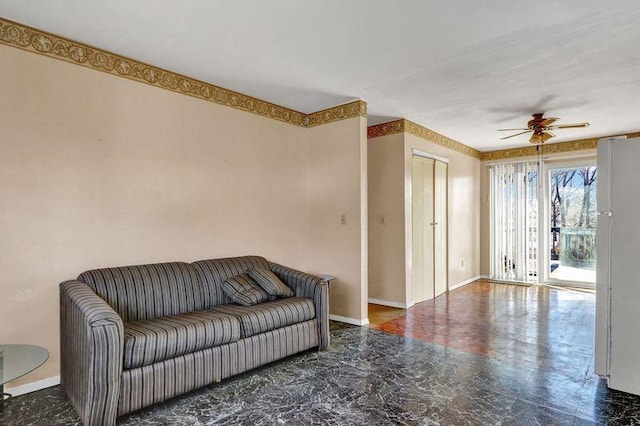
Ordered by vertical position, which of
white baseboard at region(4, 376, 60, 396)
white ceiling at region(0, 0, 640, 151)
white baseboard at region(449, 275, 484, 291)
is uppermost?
white ceiling at region(0, 0, 640, 151)

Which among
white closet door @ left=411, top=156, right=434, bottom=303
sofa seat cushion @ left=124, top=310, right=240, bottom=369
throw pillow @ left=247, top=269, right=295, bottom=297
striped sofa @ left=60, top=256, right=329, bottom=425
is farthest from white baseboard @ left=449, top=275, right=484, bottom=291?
sofa seat cushion @ left=124, top=310, right=240, bottom=369

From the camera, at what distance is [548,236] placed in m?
6.38

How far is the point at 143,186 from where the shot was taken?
3.08 meters

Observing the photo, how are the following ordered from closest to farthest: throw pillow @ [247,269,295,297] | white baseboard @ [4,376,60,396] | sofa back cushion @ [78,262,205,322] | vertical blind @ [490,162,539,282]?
white baseboard @ [4,376,60,396], sofa back cushion @ [78,262,205,322], throw pillow @ [247,269,295,297], vertical blind @ [490,162,539,282]

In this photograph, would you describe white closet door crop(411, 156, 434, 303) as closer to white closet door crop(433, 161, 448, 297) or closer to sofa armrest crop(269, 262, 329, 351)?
white closet door crop(433, 161, 448, 297)

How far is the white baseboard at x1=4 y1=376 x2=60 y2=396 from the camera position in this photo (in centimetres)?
238

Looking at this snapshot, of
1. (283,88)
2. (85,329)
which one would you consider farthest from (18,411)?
(283,88)

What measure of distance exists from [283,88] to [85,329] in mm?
2755

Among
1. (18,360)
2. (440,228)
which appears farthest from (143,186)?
(440,228)

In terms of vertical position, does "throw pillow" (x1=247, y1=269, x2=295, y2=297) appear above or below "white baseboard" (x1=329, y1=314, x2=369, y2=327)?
above

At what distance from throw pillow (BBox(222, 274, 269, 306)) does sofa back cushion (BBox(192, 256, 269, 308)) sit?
7 centimetres

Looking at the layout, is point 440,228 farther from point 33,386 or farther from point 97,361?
point 33,386

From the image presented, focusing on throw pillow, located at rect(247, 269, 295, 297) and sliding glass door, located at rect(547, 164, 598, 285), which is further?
sliding glass door, located at rect(547, 164, 598, 285)

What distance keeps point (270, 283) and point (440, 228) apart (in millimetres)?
3409
